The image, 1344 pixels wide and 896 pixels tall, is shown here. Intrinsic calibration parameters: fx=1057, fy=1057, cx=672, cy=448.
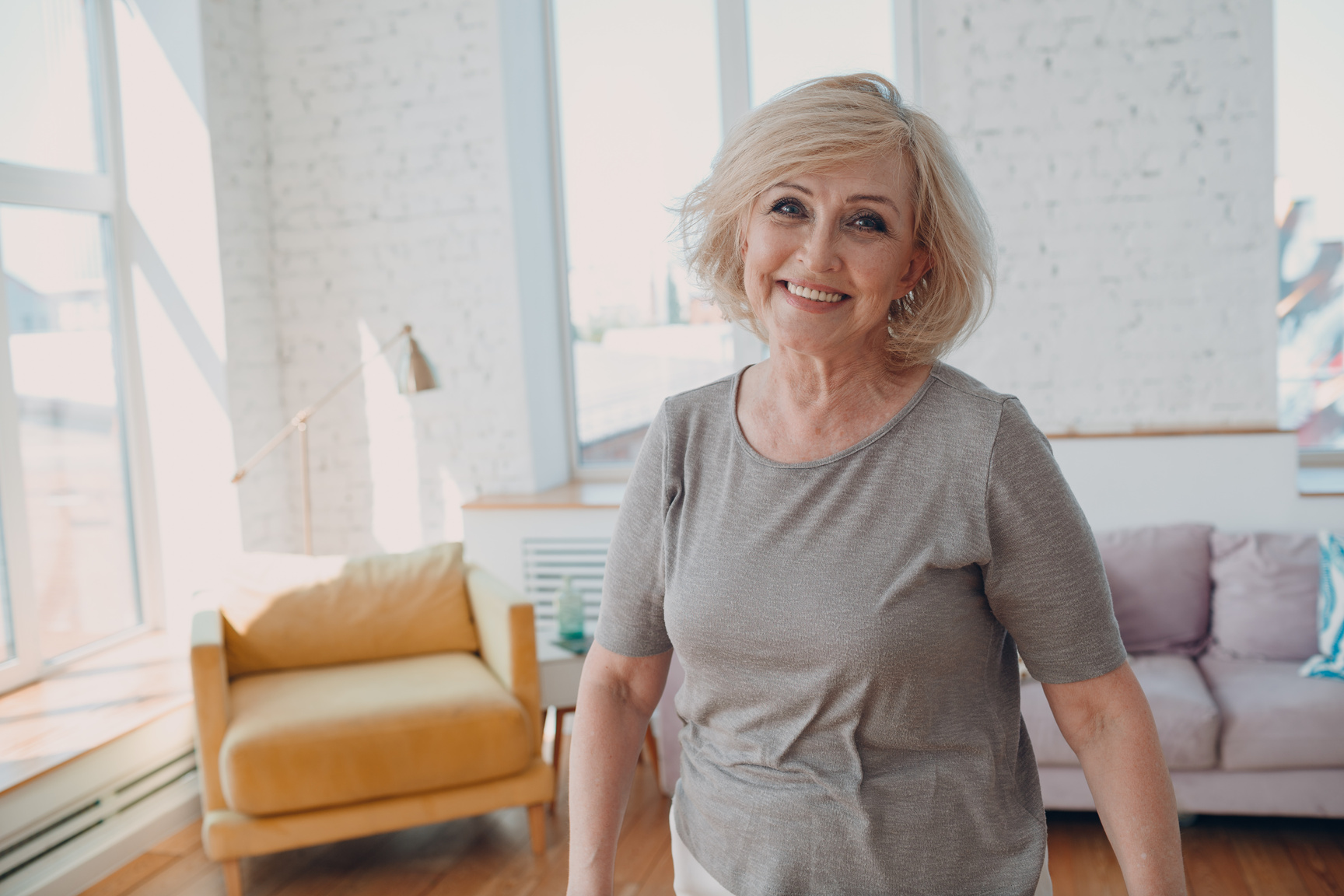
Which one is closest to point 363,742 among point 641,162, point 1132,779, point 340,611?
point 340,611

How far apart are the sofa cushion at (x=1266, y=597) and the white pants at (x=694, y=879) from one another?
2.30 meters

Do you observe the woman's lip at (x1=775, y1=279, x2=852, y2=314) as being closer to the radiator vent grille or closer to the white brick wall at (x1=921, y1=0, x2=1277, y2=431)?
the white brick wall at (x1=921, y1=0, x2=1277, y2=431)

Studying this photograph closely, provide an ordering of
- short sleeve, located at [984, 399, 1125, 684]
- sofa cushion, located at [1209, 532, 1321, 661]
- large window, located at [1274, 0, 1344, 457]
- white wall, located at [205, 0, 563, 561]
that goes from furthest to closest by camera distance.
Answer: white wall, located at [205, 0, 563, 561], large window, located at [1274, 0, 1344, 457], sofa cushion, located at [1209, 532, 1321, 661], short sleeve, located at [984, 399, 1125, 684]

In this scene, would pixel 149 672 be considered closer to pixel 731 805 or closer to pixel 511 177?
pixel 511 177

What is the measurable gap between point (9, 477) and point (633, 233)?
2465 mm

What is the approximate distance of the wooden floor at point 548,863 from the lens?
2.62 m

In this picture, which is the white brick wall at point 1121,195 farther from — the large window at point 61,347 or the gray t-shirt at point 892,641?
the large window at point 61,347

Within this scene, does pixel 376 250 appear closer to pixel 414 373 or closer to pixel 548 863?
pixel 414 373

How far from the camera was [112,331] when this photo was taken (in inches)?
149

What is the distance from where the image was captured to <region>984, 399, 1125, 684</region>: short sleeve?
950 mm

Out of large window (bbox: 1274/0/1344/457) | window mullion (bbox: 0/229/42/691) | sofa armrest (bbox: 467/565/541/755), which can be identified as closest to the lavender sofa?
large window (bbox: 1274/0/1344/457)

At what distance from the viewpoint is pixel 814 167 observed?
40.8 inches

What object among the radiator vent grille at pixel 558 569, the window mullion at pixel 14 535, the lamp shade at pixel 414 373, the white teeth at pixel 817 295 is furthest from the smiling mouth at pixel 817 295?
the window mullion at pixel 14 535

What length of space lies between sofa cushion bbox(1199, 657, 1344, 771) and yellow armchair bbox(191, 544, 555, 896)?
5.81 feet
